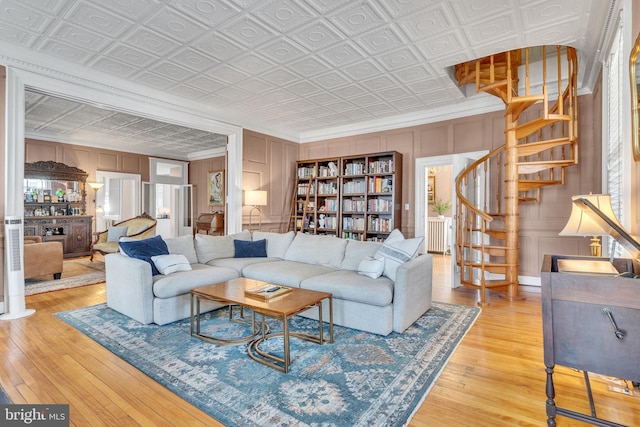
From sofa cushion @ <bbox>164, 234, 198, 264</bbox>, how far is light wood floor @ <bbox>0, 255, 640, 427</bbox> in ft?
4.02

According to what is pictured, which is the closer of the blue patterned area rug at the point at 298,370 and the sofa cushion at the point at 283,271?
the blue patterned area rug at the point at 298,370

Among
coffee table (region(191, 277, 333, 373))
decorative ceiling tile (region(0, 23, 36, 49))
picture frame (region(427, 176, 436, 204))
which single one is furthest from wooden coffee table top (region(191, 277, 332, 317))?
picture frame (region(427, 176, 436, 204))

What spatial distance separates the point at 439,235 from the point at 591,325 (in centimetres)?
693

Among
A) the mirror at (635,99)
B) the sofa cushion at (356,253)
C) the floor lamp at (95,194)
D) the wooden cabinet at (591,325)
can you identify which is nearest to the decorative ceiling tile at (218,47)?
the sofa cushion at (356,253)

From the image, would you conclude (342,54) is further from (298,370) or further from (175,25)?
(298,370)

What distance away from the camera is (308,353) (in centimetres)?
246

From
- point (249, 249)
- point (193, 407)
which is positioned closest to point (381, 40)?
point (249, 249)

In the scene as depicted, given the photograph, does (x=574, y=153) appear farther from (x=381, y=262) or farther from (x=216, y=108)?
(x=216, y=108)

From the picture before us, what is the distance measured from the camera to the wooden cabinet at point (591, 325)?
1429 mm

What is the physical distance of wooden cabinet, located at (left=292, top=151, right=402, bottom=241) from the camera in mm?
5871

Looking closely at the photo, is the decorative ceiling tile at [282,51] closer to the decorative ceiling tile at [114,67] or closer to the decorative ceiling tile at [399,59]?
the decorative ceiling tile at [399,59]

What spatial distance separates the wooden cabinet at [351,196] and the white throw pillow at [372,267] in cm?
259

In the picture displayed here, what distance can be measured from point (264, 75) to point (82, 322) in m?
3.42

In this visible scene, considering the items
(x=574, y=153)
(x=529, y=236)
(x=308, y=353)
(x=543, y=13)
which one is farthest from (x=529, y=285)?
(x=308, y=353)
